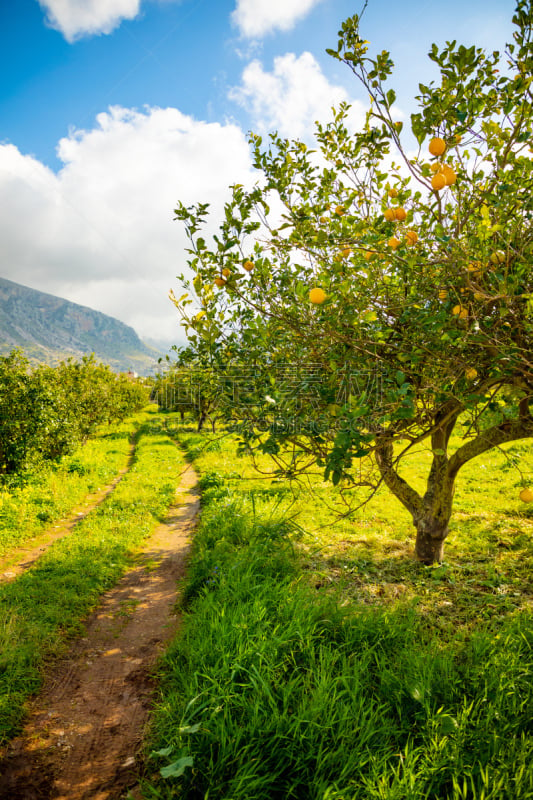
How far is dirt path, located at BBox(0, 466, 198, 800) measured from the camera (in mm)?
2471

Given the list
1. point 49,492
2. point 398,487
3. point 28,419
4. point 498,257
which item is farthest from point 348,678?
point 28,419

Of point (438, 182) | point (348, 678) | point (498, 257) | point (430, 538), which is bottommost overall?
point (348, 678)

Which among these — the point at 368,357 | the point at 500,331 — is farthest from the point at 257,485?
the point at 500,331

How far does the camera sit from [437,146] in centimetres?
234

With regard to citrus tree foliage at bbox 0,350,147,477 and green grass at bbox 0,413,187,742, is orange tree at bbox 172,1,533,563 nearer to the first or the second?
green grass at bbox 0,413,187,742

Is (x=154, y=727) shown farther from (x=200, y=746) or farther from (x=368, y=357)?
(x=368, y=357)

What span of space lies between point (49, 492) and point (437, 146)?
9.74m

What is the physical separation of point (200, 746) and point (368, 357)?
121 inches

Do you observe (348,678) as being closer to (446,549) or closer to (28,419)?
(446,549)

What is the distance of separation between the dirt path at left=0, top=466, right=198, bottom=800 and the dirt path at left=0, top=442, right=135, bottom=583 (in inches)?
68.6

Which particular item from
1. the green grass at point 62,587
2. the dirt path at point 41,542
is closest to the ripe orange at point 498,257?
the green grass at point 62,587

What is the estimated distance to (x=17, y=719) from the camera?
2936mm

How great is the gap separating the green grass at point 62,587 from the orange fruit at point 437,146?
5.10 meters

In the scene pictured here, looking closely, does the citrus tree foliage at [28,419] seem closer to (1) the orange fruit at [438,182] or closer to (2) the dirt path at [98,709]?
(2) the dirt path at [98,709]
